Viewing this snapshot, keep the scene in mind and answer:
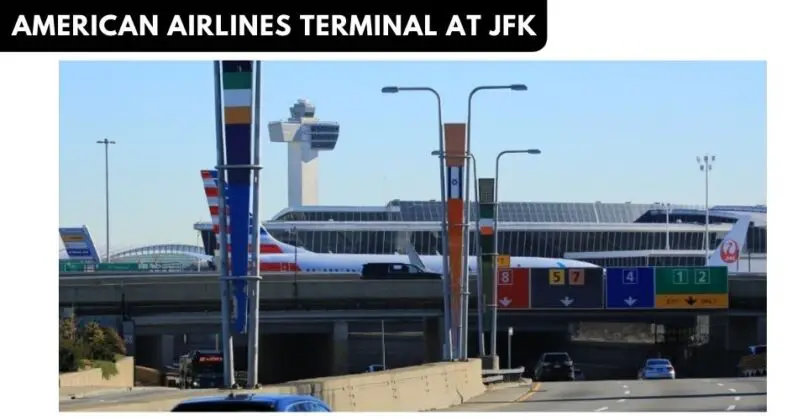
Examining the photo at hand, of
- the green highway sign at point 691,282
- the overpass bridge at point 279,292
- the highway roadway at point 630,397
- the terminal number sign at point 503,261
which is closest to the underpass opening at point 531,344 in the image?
the overpass bridge at point 279,292

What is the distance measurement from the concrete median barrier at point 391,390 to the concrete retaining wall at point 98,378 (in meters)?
11.4

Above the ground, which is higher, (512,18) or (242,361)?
(512,18)

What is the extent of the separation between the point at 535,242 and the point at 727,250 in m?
46.3

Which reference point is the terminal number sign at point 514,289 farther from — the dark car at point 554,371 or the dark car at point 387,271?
the dark car at point 554,371

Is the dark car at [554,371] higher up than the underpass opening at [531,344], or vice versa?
the dark car at [554,371]

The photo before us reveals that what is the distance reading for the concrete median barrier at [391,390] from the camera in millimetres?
23359

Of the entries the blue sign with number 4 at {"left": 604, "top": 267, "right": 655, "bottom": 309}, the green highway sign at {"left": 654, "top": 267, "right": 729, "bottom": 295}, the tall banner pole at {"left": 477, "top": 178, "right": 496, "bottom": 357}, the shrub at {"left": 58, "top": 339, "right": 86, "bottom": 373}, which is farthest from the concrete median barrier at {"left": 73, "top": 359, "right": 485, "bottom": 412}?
the green highway sign at {"left": 654, "top": 267, "right": 729, "bottom": 295}

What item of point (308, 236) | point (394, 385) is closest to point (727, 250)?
point (308, 236)

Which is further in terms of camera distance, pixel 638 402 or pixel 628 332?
pixel 628 332

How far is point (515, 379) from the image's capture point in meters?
58.4

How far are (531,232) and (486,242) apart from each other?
116 m

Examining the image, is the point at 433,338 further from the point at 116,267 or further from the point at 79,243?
the point at 116,267

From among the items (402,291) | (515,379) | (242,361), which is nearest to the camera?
(515,379)
